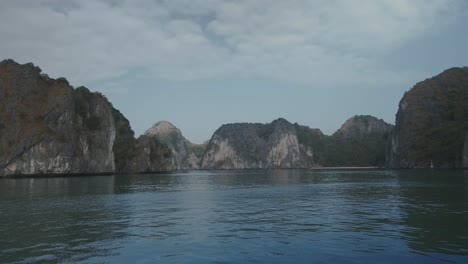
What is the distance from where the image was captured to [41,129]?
497ft

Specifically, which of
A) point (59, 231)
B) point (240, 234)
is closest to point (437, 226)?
point (240, 234)

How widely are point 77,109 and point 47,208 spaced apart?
147 meters

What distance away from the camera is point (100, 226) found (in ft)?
105

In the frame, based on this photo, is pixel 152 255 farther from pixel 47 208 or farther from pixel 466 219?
pixel 47 208

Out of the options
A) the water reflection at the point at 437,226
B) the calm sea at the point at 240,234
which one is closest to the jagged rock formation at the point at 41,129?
the calm sea at the point at 240,234

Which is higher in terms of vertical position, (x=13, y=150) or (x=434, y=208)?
(x=13, y=150)

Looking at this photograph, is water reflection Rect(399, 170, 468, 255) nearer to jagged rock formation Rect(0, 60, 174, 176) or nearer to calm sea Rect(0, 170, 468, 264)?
calm sea Rect(0, 170, 468, 264)

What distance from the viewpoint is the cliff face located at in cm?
14488

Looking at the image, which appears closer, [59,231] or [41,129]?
[59,231]

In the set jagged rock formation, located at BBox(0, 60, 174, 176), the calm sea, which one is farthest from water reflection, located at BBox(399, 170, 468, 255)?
jagged rock formation, located at BBox(0, 60, 174, 176)

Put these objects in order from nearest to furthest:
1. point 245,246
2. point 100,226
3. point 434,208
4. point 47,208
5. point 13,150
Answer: point 245,246 < point 100,226 < point 434,208 < point 47,208 < point 13,150

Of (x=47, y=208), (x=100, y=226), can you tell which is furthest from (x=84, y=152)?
(x=100, y=226)

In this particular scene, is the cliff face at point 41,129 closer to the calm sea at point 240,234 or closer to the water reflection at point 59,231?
the water reflection at point 59,231

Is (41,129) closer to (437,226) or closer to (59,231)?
(59,231)
